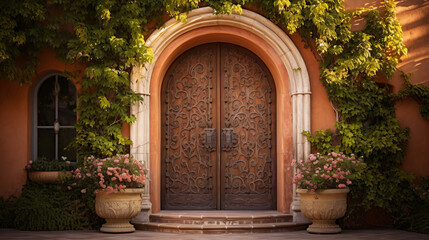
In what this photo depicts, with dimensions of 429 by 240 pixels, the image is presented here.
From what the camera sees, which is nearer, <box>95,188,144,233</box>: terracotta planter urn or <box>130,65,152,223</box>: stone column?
<box>95,188,144,233</box>: terracotta planter urn

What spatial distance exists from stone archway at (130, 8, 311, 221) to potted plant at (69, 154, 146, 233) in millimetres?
654

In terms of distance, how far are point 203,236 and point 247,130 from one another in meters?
2.49

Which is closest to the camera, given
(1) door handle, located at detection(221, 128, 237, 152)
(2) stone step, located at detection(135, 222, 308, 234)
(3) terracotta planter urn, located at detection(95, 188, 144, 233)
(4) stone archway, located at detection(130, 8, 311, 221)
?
(3) terracotta planter urn, located at detection(95, 188, 144, 233)

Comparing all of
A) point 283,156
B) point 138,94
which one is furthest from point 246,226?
point 138,94

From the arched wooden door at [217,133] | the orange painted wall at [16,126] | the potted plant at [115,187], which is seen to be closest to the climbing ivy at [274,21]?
the orange painted wall at [16,126]

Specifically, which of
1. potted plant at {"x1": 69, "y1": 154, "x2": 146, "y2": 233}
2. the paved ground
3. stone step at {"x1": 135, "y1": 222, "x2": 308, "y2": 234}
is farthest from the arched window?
stone step at {"x1": 135, "y1": 222, "x2": 308, "y2": 234}

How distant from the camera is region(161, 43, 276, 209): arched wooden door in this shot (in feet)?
32.6

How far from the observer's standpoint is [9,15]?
903 centimetres

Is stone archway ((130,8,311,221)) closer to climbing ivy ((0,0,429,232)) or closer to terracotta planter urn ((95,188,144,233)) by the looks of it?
climbing ivy ((0,0,429,232))

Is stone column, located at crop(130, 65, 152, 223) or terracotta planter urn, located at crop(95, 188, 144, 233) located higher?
stone column, located at crop(130, 65, 152, 223)

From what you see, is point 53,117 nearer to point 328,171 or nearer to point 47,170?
point 47,170

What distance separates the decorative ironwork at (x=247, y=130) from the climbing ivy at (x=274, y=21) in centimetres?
100

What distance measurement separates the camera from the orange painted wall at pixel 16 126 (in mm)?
9641

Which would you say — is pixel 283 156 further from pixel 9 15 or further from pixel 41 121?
pixel 9 15
